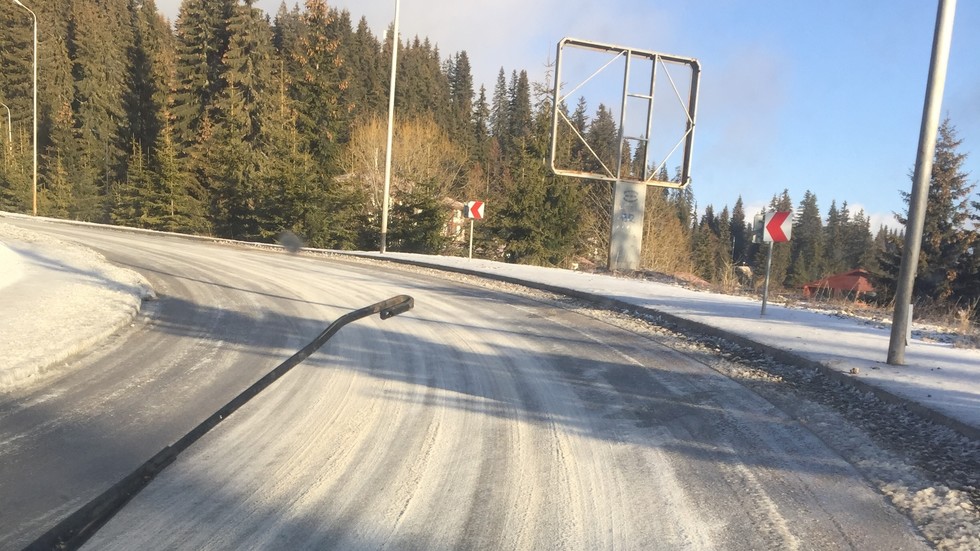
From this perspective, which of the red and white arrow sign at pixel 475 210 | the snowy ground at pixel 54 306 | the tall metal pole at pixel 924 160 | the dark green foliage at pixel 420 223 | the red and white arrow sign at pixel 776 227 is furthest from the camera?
the dark green foliage at pixel 420 223

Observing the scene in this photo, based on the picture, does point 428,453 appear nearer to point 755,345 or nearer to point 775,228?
point 755,345

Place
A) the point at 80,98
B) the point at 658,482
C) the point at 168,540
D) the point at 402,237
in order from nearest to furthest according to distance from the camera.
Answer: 1. the point at 168,540
2. the point at 658,482
3. the point at 402,237
4. the point at 80,98

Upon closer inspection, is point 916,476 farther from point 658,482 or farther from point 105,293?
point 105,293

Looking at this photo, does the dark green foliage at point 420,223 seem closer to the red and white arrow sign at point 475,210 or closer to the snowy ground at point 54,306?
the red and white arrow sign at point 475,210

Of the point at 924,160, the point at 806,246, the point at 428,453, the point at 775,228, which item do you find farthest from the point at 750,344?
the point at 806,246

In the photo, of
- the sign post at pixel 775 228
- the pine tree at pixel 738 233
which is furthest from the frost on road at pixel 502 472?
the pine tree at pixel 738 233

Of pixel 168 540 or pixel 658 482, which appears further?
pixel 658 482

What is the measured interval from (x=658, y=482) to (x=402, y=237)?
94.2ft

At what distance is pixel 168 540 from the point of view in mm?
3211

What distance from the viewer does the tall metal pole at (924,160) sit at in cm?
734

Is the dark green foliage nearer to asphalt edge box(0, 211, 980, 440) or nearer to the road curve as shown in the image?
asphalt edge box(0, 211, 980, 440)

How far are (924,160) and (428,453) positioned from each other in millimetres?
6987

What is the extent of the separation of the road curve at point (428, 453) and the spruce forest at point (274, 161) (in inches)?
603

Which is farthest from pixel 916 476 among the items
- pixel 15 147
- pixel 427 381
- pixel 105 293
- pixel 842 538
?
pixel 15 147
